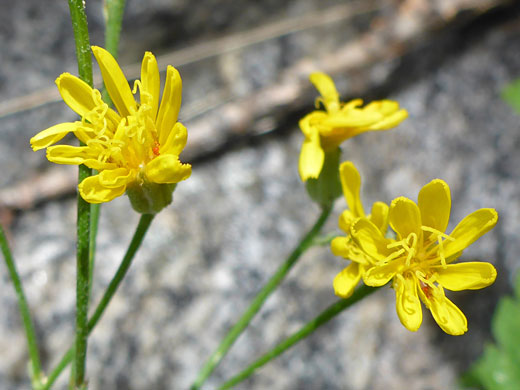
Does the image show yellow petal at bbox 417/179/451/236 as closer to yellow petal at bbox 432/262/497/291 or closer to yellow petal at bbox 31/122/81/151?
yellow petal at bbox 432/262/497/291

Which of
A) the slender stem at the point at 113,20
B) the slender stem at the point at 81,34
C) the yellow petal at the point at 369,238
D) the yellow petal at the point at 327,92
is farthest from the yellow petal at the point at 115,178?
the yellow petal at the point at 327,92

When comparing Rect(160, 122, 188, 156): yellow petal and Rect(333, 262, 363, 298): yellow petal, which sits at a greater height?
Rect(160, 122, 188, 156): yellow petal

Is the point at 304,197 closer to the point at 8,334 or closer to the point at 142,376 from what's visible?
the point at 142,376

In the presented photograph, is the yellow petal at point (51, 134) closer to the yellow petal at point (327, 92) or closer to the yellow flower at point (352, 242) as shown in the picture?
the yellow flower at point (352, 242)

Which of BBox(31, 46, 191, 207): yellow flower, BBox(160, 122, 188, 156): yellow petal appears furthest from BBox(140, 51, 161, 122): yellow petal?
BBox(160, 122, 188, 156): yellow petal

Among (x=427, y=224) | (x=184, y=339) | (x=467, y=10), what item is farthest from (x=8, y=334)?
(x=467, y=10)

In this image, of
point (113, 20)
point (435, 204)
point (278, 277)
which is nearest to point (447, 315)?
point (435, 204)
